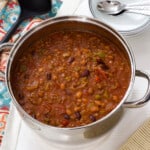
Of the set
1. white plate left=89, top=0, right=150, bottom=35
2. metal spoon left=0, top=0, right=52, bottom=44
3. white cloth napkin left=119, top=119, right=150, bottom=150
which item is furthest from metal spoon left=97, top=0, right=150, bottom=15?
white cloth napkin left=119, top=119, right=150, bottom=150

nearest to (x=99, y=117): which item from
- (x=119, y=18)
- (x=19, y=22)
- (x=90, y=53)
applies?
(x=90, y=53)

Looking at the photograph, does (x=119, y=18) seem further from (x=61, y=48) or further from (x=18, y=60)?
(x=18, y=60)

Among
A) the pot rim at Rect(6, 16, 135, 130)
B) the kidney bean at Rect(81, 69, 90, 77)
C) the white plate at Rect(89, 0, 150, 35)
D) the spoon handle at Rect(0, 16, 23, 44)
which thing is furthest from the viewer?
the spoon handle at Rect(0, 16, 23, 44)

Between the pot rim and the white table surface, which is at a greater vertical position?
the pot rim

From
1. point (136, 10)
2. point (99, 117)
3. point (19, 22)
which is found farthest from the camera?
point (19, 22)

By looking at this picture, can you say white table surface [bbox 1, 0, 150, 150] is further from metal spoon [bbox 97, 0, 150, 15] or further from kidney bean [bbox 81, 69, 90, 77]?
metal spoon [bbox 97, 0, 150, 15]

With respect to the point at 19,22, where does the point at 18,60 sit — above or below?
above
